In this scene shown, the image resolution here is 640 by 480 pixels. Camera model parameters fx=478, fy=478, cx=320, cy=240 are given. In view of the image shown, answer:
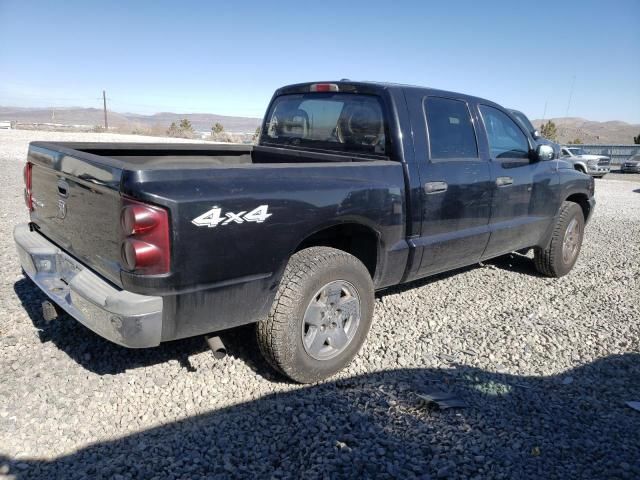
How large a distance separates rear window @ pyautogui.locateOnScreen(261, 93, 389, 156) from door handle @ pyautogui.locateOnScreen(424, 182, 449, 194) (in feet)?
1.30

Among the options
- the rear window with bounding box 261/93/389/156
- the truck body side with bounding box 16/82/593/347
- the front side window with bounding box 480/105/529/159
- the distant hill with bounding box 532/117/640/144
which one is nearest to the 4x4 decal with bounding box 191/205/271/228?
the truck body side with bounding box 16/82/593/347

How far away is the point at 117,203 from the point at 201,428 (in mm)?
1270

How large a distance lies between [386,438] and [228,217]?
140 cm

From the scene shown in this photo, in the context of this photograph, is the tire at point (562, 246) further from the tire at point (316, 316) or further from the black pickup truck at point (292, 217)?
the tire at point (316, 316)

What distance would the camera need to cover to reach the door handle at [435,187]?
11.6 feet

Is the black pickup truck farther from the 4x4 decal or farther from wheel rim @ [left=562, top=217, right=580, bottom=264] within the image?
wheel rim @ [left=562, top=217, right=580, bottom=264]

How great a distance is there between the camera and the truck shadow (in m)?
2.26

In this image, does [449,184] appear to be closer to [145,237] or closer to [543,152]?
[543,152]

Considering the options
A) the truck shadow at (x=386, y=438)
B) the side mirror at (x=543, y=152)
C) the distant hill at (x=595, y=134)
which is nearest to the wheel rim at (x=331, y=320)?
the truck shadow at (x=386, y=438)

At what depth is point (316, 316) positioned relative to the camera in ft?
9.88

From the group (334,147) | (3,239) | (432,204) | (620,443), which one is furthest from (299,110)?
(3,239)

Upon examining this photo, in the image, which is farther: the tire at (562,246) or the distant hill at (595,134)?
the distant hill at (595,134)

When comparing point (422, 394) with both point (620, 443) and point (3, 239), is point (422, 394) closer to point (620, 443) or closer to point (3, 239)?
point (620, 443)

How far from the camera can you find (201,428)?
2582mm
